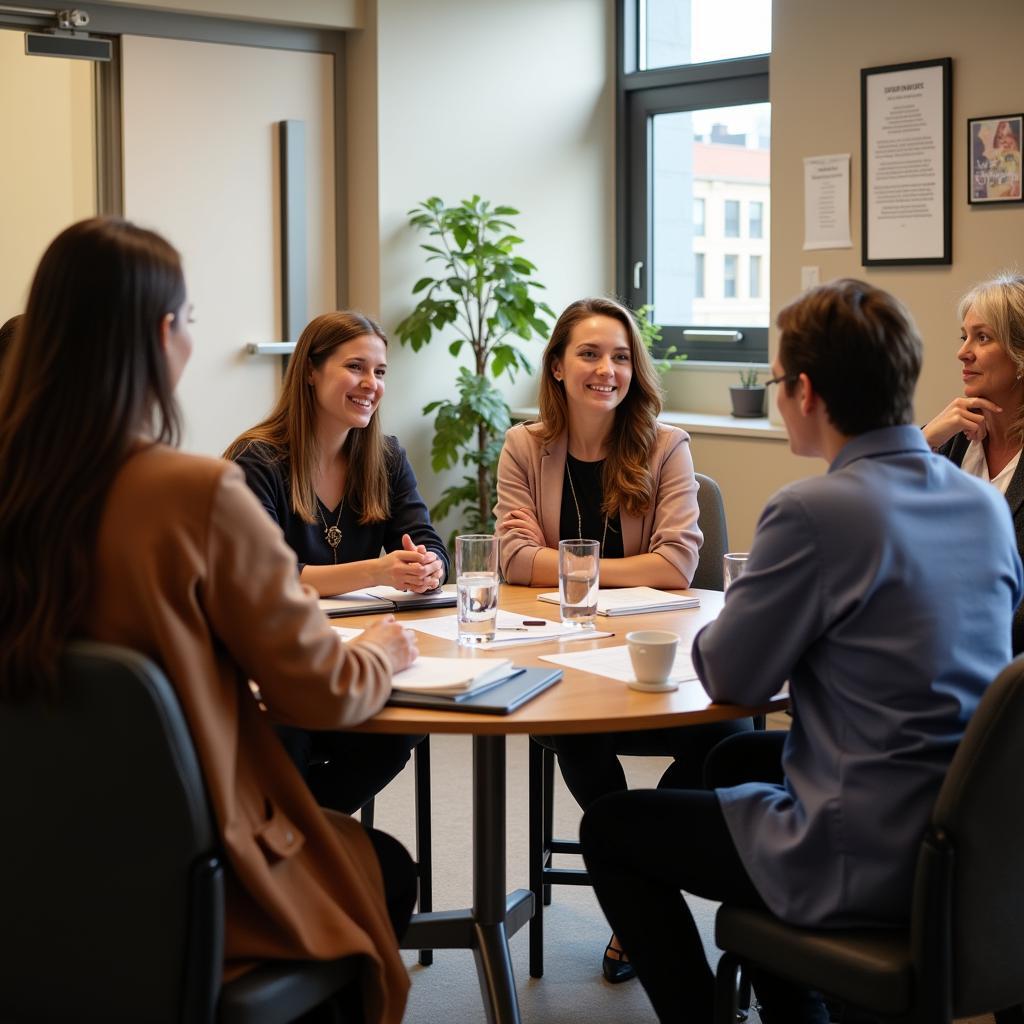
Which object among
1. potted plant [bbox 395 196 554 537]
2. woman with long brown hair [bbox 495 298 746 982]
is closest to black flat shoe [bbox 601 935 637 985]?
woman with long brown hair [bbox 495 298 746 982]

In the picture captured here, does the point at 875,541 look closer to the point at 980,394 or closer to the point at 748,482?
the point at 980,394

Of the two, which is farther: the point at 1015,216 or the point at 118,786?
the point at 1015,216

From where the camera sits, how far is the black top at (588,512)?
2.99 m

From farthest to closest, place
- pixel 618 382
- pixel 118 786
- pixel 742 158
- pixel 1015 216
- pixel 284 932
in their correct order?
pixel 742 158 → pixel 1015 216 → pixel 618 382 → pixel 284 932 → pixel 118 786

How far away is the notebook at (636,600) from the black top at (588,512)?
0.77 ft

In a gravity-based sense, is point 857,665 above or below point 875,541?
below

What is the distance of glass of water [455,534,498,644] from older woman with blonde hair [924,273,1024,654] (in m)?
1.05

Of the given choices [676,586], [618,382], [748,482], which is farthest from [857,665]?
[748,482]

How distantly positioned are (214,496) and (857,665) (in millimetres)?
805

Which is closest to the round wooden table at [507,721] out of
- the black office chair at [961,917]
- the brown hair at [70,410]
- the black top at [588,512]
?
the black top at [588,512]

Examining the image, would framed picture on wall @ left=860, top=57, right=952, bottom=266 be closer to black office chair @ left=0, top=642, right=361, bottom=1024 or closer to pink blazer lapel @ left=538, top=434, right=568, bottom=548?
pink blazer lapel @ left=538, top=434, right=568, bottom=548

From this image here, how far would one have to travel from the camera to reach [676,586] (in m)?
2.85

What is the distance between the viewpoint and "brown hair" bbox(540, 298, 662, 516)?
2959 millimetres

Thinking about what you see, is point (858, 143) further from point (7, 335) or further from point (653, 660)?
point (653, 660)
